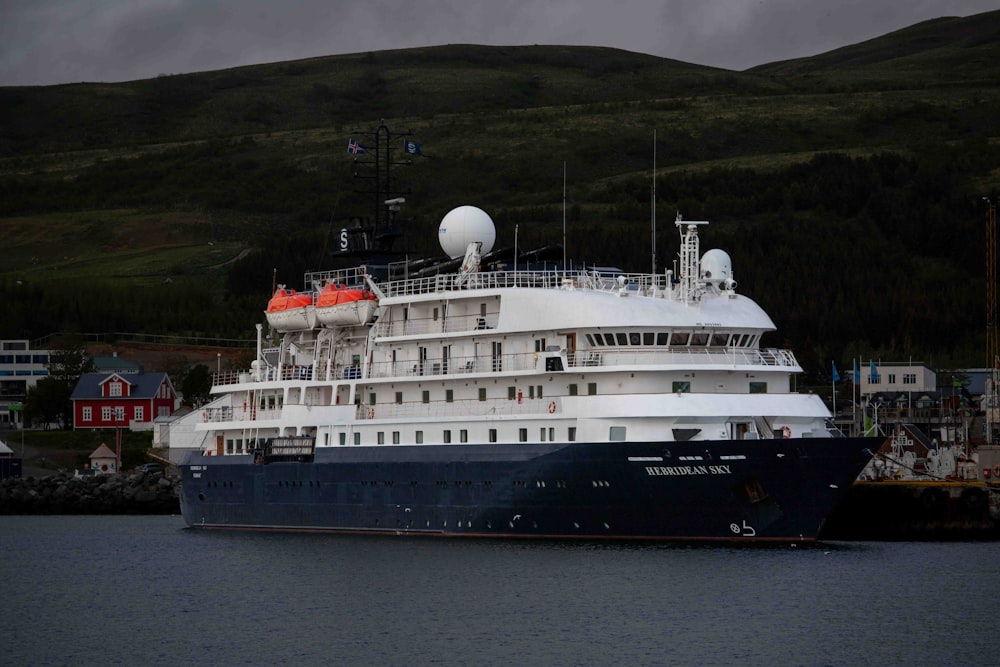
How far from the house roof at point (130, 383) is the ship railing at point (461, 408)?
50163 millimetres

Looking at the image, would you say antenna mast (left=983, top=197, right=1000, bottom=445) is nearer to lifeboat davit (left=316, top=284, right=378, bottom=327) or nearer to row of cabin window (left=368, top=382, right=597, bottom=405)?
row of cabin window (left=368, top=382, right=597, bottom=405)

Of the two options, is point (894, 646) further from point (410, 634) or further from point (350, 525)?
point (350, 525)

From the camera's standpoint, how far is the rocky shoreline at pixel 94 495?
2879 inches

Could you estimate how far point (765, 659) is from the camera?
29375mm

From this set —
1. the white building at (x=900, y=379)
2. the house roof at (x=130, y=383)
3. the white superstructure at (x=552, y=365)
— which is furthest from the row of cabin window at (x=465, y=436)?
the house roof at (x=130, y=383)

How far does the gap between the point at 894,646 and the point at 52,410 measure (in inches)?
3098

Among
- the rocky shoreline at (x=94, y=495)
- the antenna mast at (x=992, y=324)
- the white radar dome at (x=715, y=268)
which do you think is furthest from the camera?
the rocky shoreline at (x=94, y=495)

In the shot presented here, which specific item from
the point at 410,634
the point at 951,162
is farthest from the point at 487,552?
the point at 951,162

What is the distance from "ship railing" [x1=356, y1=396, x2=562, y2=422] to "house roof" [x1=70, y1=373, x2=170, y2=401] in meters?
50.2

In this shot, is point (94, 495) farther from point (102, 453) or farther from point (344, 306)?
point (344, 306)

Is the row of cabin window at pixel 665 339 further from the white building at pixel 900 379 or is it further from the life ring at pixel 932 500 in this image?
the white building at pixel 900 379

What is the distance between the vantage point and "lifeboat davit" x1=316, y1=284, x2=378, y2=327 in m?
50.5

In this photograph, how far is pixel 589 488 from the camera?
4275 centimetres

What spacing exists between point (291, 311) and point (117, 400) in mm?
46733
